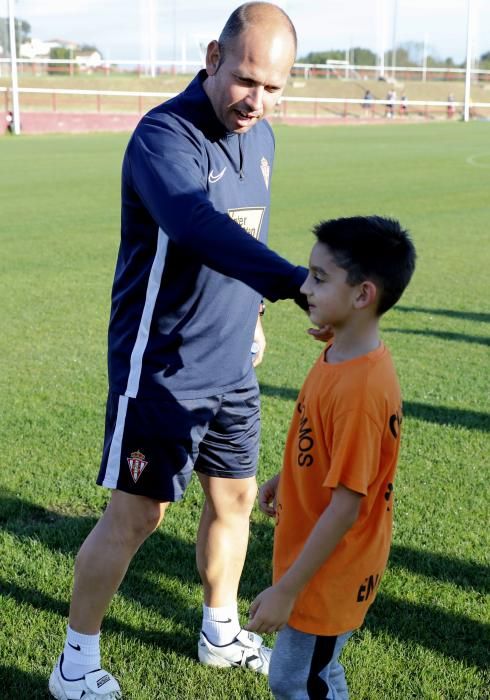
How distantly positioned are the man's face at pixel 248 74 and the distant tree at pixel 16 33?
57.0 metres

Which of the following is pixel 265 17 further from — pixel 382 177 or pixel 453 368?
pixel 382 177

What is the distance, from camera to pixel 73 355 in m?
7.58

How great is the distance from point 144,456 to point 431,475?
98.1 inches

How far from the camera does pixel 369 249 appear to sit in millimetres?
2254

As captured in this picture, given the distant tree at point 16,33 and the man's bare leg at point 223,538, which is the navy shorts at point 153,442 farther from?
the distant tree at point 16,33

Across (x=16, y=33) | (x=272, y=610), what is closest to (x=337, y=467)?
(x=272, y=610)

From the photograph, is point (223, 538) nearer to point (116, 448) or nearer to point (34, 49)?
point (116, 448)

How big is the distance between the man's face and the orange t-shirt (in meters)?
0.87

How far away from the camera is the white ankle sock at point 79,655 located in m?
3.12

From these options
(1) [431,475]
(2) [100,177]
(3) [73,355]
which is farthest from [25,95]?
(1) [431,475]

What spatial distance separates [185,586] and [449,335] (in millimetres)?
5108

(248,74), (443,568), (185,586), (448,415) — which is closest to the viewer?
(248,74)

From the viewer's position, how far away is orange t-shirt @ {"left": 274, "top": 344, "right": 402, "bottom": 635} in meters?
2.24

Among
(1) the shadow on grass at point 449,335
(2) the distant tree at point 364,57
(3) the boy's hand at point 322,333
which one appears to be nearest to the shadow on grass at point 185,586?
(3) the boy's hand at point 322,333
